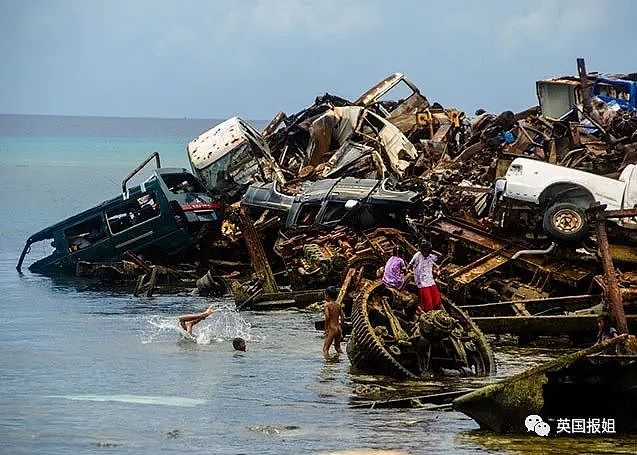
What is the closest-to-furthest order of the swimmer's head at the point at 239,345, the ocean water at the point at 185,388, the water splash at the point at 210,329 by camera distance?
the ocean water at the point at 185,388, the swimmer's head at the point at 239,345, the water splash at the point at 210,329

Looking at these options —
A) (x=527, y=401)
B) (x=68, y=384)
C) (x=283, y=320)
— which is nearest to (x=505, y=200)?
(x=283, y=320)

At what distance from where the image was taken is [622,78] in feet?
119

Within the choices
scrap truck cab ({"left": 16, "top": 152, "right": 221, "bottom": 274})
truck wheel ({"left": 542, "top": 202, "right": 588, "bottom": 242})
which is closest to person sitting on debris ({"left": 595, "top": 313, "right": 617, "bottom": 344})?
truck wheel ({"left": 542, "top": 202, "right": 588, "bottom": 242})

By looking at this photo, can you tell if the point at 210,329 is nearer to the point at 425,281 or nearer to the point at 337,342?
the point at 337,342

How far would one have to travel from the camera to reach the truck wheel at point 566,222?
25.2 meters

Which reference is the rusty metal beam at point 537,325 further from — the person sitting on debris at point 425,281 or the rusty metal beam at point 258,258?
the rusty metal beam at point 258,258

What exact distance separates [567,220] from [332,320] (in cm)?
457

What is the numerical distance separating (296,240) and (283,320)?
198 centimetres

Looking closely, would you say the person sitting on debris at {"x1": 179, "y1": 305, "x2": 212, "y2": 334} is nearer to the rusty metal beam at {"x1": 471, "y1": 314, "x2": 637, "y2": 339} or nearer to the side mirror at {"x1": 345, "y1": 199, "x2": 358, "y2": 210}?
the side mirror at {"x1": 345, "y1": 199, "x2": 358, "y2": 210}

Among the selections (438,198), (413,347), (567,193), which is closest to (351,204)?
(438,198)

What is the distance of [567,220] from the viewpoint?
83.0ft

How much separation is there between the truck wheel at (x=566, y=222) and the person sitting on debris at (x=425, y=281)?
426 centimetres

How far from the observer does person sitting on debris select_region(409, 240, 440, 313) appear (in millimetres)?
21578

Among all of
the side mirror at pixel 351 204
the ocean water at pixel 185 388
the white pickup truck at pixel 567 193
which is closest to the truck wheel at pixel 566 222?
the white pickup truck at pixel 567 193
